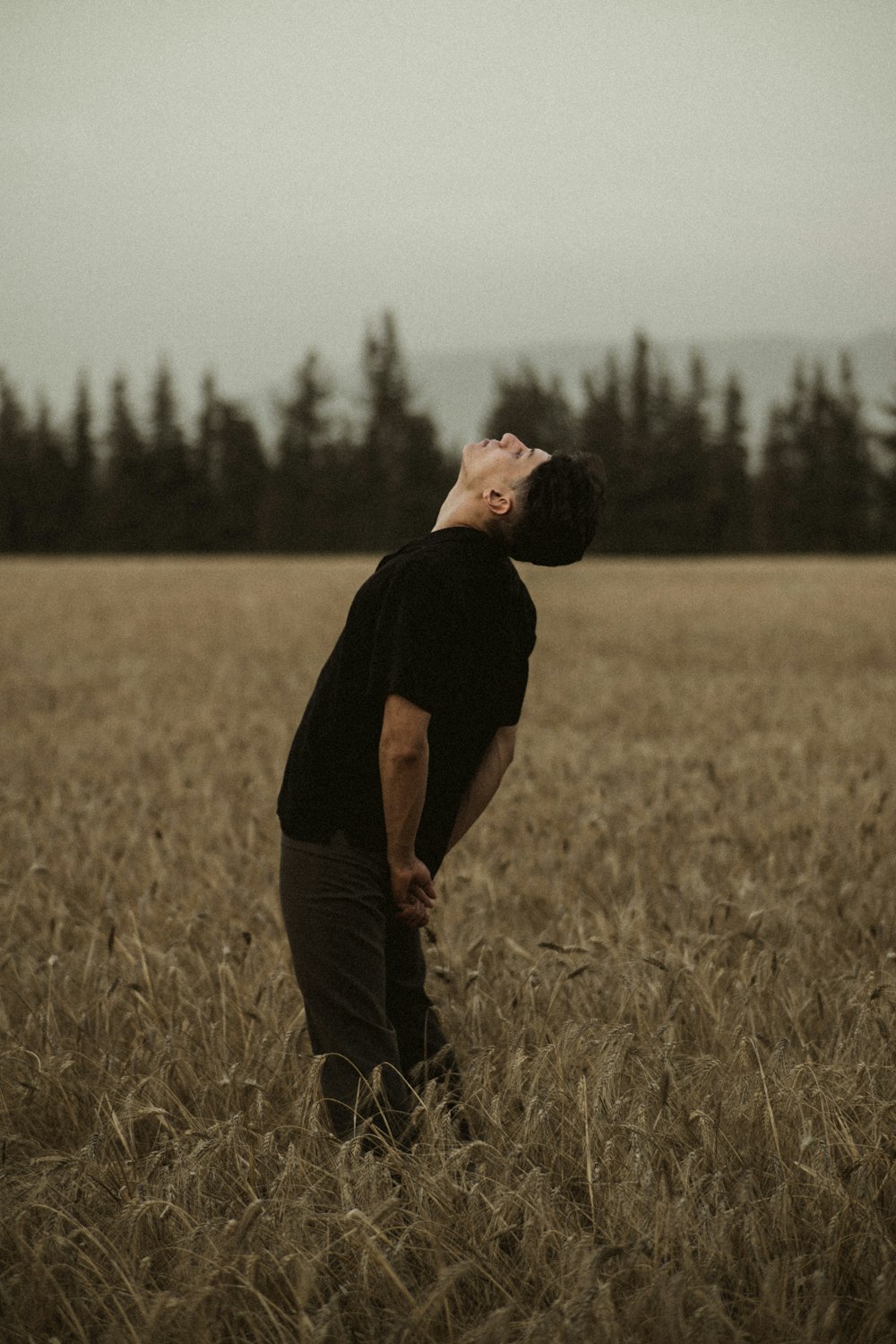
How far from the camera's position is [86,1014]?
3.52 m

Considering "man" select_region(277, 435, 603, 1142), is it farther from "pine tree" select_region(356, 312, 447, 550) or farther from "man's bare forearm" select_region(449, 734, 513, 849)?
"pine tree" select_region(356, 312, 447, 550)

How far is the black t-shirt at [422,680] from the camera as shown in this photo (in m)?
2.73

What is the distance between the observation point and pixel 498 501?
2787mm

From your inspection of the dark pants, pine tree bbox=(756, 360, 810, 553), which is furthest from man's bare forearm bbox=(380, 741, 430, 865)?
pine tree bbox=(756, 360, 810, 553)

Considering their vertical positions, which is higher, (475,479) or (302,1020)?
(475,479)

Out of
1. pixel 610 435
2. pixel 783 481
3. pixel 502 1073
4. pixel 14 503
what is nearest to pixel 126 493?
pixel 14 503

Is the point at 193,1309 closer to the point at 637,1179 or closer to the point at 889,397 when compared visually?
the point at 637,1179

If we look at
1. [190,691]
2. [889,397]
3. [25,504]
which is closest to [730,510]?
[889,397]

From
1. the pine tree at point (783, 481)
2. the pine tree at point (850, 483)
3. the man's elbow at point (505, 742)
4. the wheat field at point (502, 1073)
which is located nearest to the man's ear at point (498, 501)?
the man's elbow at point (505, 742)

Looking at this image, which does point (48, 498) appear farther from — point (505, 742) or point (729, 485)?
point (505, 742)

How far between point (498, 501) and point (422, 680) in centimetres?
45

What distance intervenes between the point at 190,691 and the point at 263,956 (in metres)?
7.61

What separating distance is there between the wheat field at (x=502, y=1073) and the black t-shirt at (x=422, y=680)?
72 cm

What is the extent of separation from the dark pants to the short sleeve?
17.9 inches
